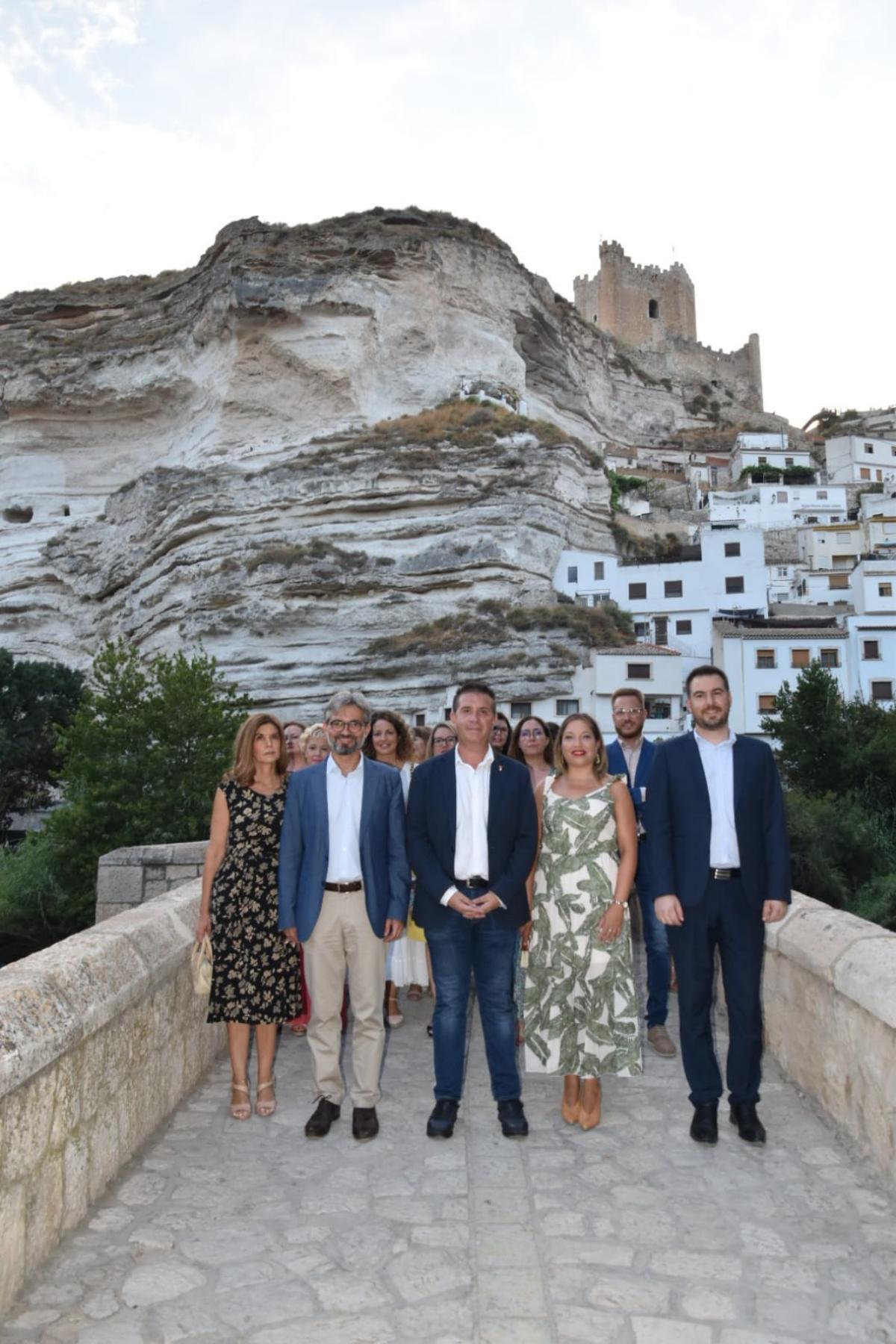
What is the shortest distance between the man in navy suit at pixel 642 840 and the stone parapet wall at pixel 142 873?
3926 mm

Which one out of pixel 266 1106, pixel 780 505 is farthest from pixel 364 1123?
pixel 780 505

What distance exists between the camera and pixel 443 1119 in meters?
4.41

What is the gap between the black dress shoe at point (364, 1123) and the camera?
14.3 feet

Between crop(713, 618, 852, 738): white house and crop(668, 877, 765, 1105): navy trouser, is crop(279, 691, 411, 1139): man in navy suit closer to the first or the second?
crop(668, 877, 765, 1105): navy trouser

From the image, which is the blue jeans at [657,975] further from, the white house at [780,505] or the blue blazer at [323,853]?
the white house at [780,505]

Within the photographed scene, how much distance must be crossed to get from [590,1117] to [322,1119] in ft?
4.07

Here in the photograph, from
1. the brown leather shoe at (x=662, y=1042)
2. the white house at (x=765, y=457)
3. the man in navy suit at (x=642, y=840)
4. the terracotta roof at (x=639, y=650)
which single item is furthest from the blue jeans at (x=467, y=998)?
the white house at (x=765, y=457)

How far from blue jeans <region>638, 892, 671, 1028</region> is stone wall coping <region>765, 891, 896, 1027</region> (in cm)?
64

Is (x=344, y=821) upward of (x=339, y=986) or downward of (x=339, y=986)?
upward

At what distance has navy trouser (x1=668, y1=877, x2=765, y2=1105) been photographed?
4.38 m

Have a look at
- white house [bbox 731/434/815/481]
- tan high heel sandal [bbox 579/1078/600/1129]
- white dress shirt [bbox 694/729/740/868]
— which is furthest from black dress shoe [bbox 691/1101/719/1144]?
white house [bbox 731/434/815/481]

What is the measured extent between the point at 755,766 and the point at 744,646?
32.7m

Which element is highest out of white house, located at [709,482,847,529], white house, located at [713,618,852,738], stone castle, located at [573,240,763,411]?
stone castle, located at [573,240,763,411]

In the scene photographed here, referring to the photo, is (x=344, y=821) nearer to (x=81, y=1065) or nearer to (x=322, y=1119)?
(x=322, y=1119)
